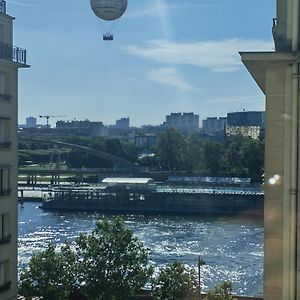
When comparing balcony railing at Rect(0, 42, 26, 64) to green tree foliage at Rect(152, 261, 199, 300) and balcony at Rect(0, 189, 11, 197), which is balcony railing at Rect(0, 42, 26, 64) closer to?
balcony at Rect(0, 189, 11, 197)

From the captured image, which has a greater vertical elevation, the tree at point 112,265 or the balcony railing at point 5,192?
the balcony railing at point 5,192

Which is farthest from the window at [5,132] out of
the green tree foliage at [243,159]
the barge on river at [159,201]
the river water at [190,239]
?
the green tree foliage at [243,159]

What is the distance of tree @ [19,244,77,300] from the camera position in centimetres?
832

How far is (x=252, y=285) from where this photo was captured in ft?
44.9

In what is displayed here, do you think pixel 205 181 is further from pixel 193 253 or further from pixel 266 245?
pixel 266 245

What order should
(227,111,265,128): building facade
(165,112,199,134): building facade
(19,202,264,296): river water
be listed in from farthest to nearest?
1. (165,112,199,134): building facade
2. (227,111,265,128): building facade
3. (19,202,264,296): river water

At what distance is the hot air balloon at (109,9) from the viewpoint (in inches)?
666

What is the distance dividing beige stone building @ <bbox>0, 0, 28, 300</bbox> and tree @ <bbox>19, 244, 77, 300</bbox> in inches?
30.3

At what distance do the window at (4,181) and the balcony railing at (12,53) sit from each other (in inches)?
52.5

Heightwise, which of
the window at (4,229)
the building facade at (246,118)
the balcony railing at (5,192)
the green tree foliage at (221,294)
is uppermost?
the building facade at (246,118)

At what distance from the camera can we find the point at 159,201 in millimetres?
33656

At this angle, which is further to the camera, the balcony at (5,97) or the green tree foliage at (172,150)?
the green tree foliage at (172,150)

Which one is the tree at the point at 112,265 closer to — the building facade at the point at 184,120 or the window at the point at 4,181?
the window at the point at 4,181

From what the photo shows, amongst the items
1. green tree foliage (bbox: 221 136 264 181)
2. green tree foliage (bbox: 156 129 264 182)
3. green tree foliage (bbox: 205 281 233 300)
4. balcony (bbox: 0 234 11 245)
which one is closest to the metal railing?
balcony (bbox: 0 234 11 245)
